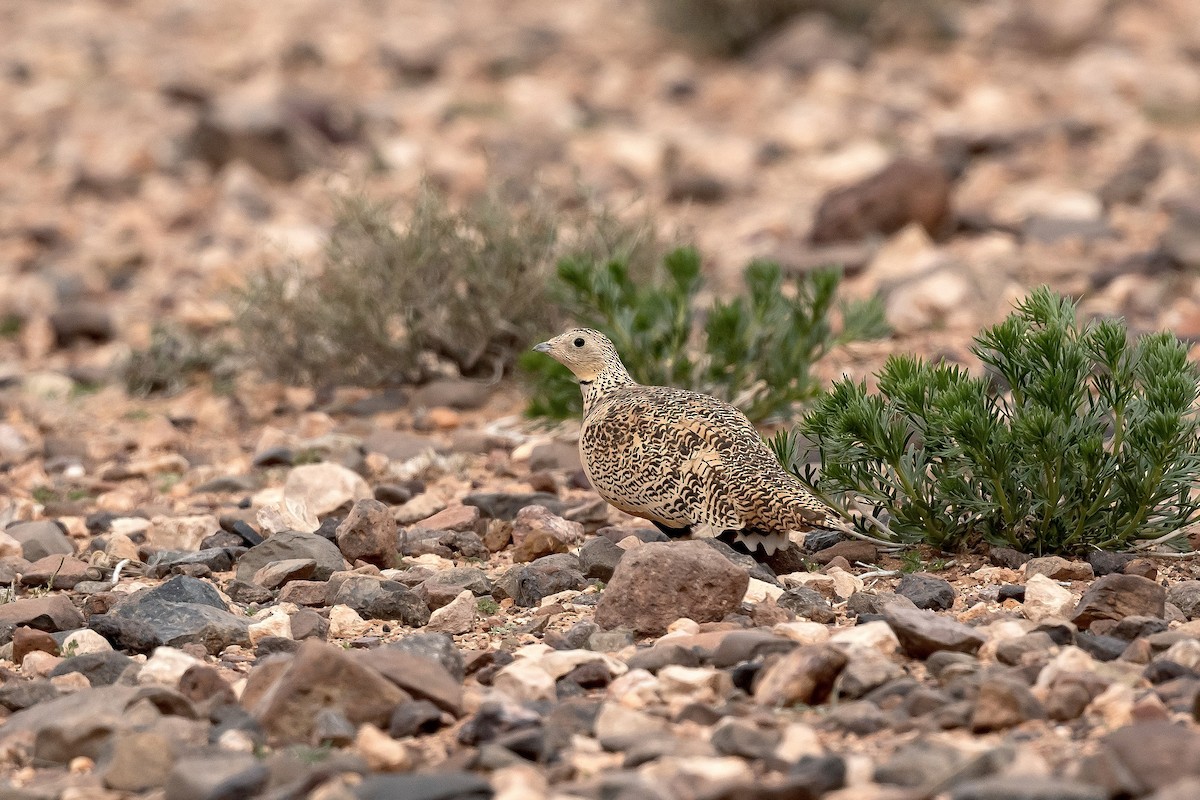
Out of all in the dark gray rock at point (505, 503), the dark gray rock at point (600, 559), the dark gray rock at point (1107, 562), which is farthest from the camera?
the dark gray rock at point (505, 503)

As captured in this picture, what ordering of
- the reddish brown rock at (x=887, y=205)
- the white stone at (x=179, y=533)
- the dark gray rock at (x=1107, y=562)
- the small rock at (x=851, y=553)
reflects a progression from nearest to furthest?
1. the dark gray rock at (x=1107, y=562)
2. the small rock at (x=851, y=553)
3. the white stone at (x=179, y=533)
4. the reddish brown rock at (x=887, y=205)

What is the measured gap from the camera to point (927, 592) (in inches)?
194

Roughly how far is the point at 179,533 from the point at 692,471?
2181mm

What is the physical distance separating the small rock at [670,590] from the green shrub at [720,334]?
255 cm

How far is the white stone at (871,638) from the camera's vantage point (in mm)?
4293

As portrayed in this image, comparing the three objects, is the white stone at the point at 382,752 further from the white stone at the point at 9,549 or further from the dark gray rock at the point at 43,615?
the white stone at the point at 9,549

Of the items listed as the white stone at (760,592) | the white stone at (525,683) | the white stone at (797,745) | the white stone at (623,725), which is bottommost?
the white stone at (760,592)

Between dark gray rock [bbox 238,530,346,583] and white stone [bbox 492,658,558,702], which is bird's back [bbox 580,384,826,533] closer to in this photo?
dark gray rock [bbox 238,530,346,583]

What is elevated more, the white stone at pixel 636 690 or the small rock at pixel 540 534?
the white stone at pixel 636 690

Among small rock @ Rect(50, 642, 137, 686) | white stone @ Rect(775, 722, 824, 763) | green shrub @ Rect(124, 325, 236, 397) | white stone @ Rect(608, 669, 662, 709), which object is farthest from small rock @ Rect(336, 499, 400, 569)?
green shrub @ Rect(124, 325, 236, 397)

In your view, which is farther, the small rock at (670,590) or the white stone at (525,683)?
the small rock at (670,590)

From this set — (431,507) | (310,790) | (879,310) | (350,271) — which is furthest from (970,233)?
(310,790)

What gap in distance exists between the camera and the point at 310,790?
347 cm

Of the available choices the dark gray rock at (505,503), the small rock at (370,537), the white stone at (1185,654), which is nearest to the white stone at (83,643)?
the small rock at (370,537)
